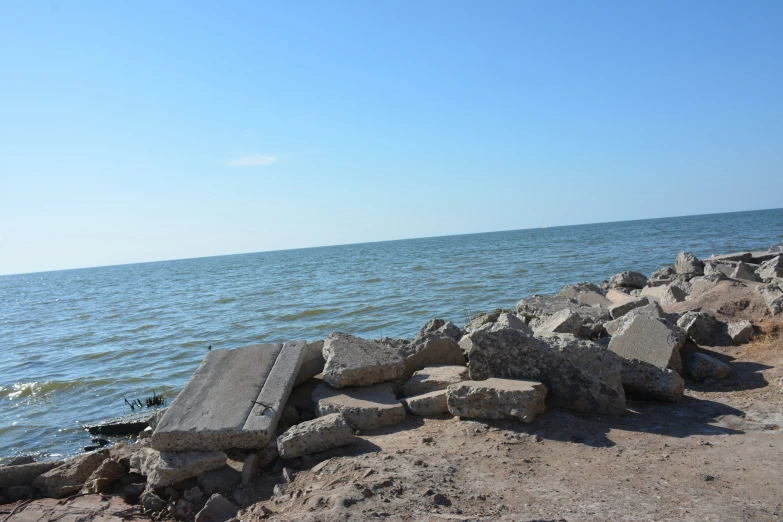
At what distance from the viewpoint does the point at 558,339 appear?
16.0 feet

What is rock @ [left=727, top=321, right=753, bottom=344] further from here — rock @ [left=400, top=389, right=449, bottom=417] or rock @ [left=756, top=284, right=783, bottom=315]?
rock @ [left=400, top=389, right=449, bottom=417]

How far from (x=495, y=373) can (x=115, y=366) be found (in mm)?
8312

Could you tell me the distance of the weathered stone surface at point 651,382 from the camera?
15.7ft

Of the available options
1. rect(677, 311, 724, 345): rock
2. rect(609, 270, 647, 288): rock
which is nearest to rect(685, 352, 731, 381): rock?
rect(677, 311, 724, 345): rock

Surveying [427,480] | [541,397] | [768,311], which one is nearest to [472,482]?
[427,480]

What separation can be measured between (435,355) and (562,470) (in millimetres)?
2827

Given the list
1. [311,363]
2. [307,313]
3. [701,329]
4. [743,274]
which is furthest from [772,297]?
[307,313]

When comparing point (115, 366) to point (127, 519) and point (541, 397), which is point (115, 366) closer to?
point (127, 519)

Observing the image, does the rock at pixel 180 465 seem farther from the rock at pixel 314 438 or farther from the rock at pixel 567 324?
the rock at pixel 567 324

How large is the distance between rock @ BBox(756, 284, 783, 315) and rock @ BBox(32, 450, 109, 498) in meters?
7.41

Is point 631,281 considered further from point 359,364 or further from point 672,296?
point 359,364

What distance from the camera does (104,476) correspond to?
4.65 meters

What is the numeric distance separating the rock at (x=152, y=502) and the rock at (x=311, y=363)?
1.83m

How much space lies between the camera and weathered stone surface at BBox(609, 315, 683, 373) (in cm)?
532
